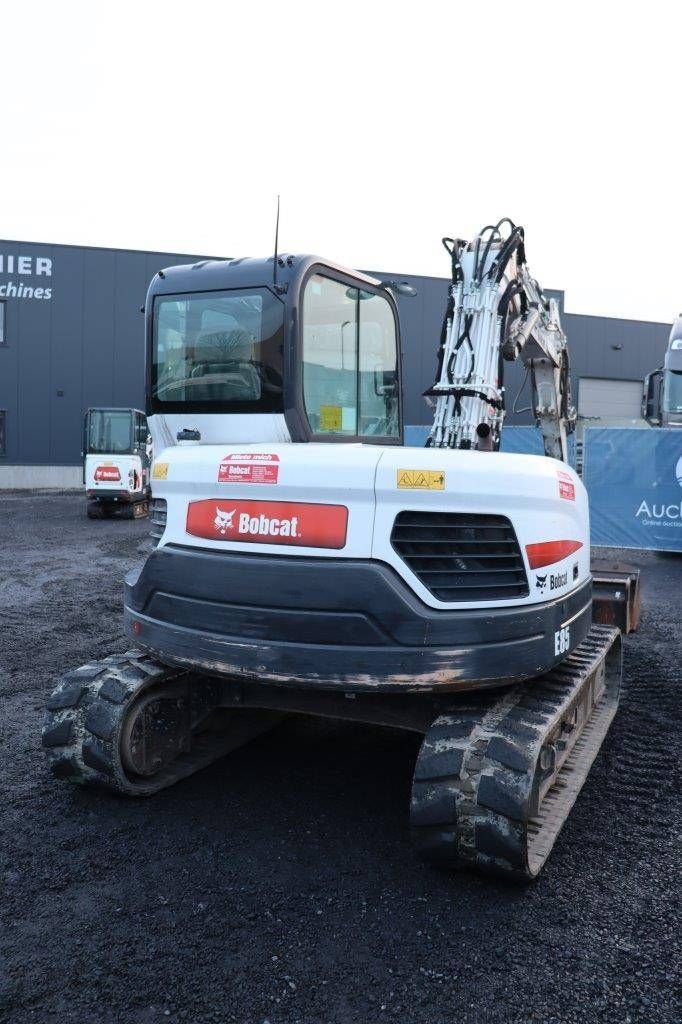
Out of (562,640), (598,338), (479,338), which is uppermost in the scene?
(598,338)

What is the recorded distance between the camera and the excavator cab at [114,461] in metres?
18.6

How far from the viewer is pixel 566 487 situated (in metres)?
3.91

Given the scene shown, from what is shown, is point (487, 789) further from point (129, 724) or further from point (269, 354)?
point (269, 354)

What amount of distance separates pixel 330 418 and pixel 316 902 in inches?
90.0

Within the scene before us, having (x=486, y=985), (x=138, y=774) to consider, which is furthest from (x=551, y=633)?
(x=138, y=774)

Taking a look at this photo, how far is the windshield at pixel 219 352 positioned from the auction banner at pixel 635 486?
939cm

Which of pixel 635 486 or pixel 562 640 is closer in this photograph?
pixel 562 640

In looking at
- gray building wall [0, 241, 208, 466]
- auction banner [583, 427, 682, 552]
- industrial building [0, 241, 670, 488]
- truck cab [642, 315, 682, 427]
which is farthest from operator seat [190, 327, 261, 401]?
gray building wall [0, 241, 208, 466]

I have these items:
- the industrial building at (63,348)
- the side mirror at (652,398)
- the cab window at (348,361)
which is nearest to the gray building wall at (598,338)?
the industrial building at (63,348)

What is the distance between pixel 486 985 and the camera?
105 inches

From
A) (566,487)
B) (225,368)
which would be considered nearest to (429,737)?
(566,487)

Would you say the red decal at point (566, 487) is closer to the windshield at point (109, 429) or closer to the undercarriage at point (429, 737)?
the undercarriage at point (429, 737)

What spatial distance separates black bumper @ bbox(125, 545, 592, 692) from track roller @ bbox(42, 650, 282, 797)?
0.52m

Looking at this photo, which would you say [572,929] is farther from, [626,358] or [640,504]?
[626,358]
